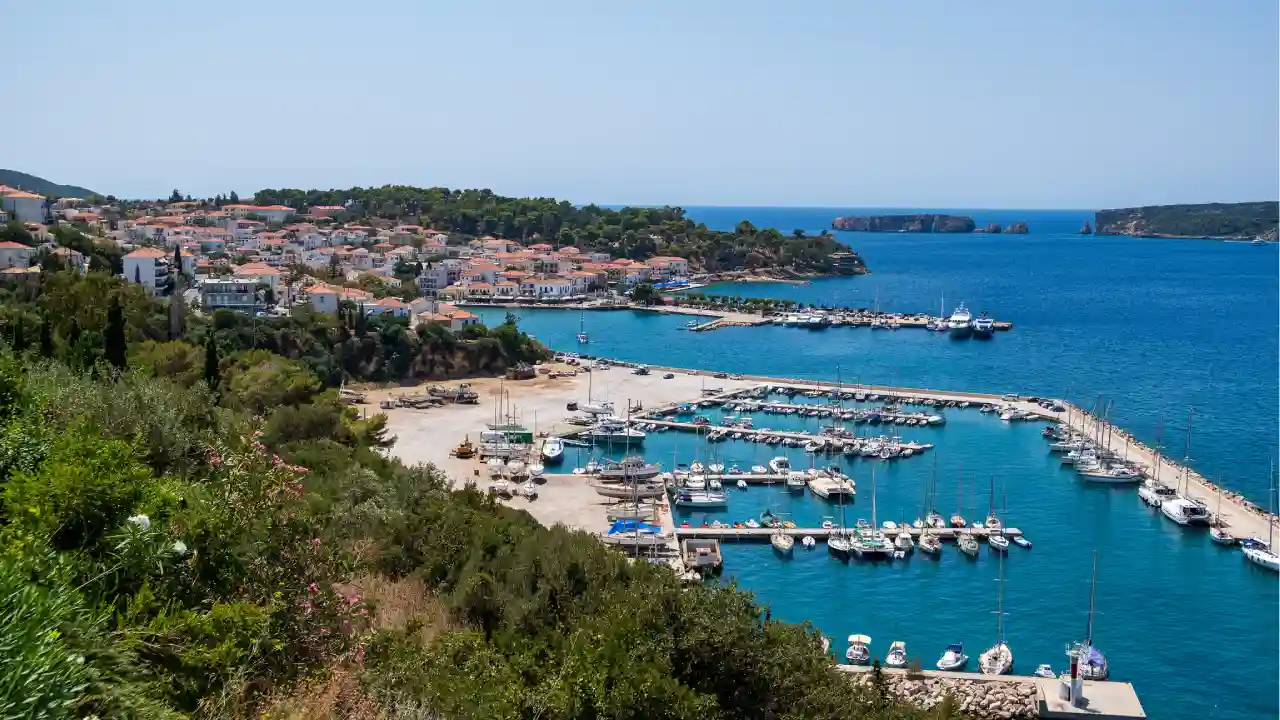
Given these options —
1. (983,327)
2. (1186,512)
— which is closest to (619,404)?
(1186,512)

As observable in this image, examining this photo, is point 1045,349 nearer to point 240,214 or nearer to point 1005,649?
point 1005,649

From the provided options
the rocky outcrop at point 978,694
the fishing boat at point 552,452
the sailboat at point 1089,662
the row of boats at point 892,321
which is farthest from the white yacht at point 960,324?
the rocky outcrop at point 978,694

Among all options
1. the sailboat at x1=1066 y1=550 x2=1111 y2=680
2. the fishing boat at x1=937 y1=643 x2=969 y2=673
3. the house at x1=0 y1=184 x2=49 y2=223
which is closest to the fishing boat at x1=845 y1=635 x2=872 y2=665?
the fishing boat at x1=937 y1=643 x2=969 y2=673

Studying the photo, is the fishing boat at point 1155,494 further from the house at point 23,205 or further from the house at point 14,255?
the house at point 23,205

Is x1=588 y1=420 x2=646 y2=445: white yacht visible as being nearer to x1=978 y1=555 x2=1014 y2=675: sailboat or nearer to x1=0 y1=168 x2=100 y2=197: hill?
x1=978 y1=555 x2=1014 y2=675: sailboat

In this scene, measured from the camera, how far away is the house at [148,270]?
31.9 meters

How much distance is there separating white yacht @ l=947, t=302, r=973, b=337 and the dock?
26445mm

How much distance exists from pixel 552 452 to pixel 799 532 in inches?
258

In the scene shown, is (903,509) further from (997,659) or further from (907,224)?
(907,224)

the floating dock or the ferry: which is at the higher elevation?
the ferry

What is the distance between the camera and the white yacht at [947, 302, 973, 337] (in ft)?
145

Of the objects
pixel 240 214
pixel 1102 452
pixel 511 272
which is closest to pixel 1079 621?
pixel 1102 452

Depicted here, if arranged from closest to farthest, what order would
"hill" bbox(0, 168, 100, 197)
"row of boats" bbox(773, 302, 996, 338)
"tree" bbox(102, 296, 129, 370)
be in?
"tree" bbox(102, 296, 129, 370) < "row of boats" bbox(773, 302, 996, 338) < "hill" bbox(0, 168, 100, 197)

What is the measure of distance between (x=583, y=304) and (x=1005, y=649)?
40.6 metres
